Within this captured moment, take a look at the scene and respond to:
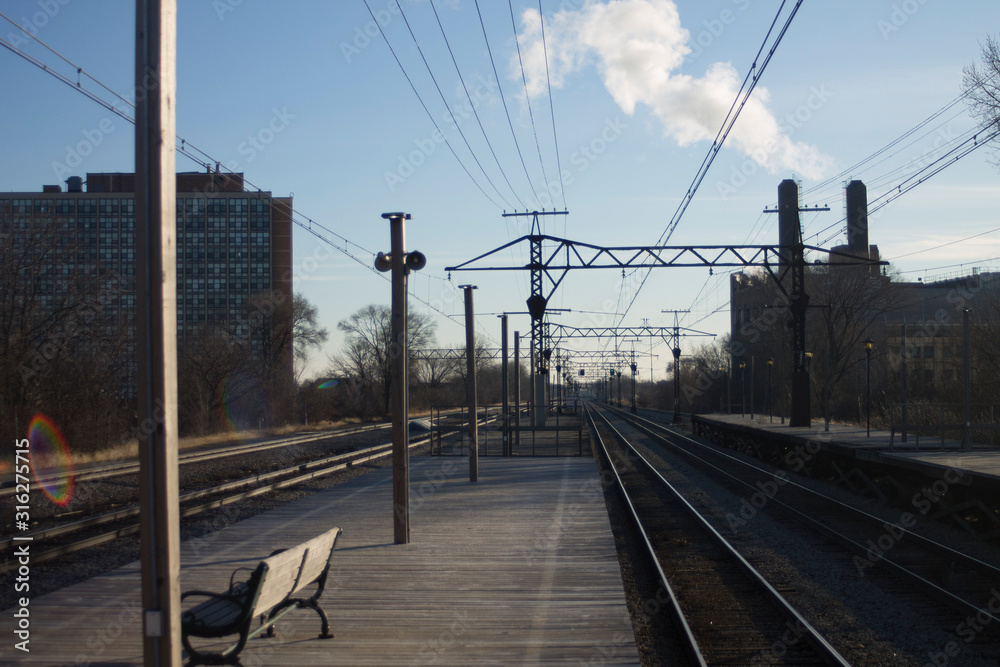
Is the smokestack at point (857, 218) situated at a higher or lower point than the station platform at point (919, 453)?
higher

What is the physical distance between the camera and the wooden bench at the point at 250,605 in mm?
5070

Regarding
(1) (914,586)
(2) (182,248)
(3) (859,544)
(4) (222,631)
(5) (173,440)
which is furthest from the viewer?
(2) (182,248)

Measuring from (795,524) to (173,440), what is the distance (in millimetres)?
12399

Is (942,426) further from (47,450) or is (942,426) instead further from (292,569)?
(47,450)

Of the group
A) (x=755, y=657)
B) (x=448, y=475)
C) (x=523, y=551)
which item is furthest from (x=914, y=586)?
(x=448, y=475)

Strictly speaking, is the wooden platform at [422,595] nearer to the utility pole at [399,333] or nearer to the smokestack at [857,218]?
the utility pole at [399,333]

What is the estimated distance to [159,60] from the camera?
14.0ft

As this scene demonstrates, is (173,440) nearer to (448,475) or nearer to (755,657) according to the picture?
(755,657)

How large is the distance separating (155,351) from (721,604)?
6747mm

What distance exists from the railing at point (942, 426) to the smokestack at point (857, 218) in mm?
37504

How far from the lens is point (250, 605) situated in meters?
5.07

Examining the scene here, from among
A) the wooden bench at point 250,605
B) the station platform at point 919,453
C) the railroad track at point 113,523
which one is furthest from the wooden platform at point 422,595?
the station platform at point 919,453

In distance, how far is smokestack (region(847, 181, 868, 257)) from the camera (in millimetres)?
64562

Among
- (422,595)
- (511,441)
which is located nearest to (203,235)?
(511,441)
